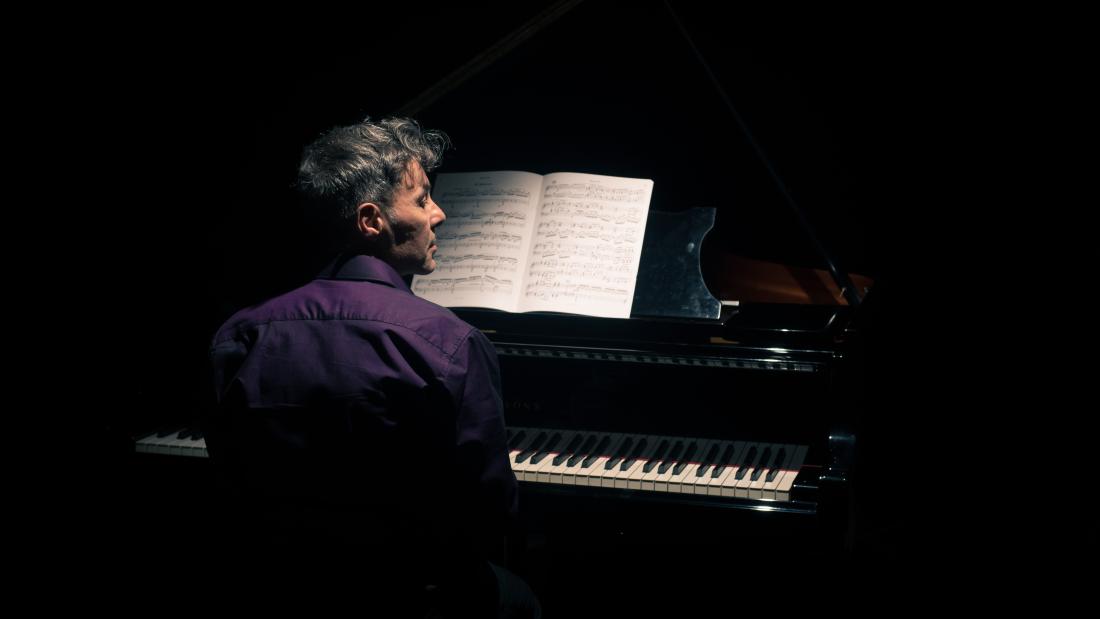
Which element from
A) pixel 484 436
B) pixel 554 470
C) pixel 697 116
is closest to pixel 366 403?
pixel 484 436

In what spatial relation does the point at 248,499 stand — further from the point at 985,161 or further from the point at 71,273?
the point at 985,161

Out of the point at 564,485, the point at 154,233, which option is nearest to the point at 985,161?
the point at 564,485

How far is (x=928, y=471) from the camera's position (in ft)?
10.9

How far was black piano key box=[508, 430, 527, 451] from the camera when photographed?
2436mm

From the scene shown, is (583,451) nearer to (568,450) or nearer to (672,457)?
(568,450)

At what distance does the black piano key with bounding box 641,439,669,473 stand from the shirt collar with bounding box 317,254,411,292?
2.62ft

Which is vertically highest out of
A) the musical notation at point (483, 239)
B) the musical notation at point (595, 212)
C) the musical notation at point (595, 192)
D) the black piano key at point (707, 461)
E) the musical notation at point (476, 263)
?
the musical notation at point (595, 192)

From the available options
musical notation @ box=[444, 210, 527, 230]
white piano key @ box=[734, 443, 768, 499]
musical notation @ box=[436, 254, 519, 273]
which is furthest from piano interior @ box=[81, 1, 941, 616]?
musical notation @ box=[444, 210, 527, 230]

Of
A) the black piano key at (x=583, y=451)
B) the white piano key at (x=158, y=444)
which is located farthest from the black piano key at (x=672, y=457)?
the white piano key at (x=158, y=444)

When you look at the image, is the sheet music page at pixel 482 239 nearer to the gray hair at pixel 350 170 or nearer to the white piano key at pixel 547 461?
the white piano key at pixel 547 461

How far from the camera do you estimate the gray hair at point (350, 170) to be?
6.28 feet

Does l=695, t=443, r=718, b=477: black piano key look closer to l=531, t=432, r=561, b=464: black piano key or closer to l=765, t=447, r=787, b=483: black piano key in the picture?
l=765, t=447, r=787, b=483: black piano key

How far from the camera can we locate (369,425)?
1646 millimetres

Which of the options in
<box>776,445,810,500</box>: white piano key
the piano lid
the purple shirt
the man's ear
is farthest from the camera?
the piano lid
